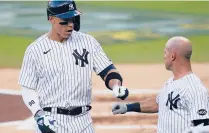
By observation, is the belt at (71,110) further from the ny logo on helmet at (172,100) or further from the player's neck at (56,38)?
the ny logo on helmet at (172,100)

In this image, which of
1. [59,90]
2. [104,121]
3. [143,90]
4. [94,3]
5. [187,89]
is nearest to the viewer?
A: [187,89]

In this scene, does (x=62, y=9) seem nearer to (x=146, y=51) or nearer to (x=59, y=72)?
(x=59, y=72)

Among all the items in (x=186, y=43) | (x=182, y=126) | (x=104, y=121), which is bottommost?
(x=104, y=121)

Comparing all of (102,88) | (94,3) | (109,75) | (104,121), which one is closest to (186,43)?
(109,75)

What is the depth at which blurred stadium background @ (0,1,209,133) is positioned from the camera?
10672 millimetres

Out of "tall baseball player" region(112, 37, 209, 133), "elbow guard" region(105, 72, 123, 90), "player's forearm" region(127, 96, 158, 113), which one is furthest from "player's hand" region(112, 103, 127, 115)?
"tall baseball player" region(112, 37, 209, 133)

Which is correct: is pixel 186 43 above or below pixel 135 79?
above

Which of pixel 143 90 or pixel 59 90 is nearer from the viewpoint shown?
pixel 59 90

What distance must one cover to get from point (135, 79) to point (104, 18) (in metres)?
1.05

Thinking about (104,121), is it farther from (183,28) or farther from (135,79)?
(183,28)

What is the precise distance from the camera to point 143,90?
1018 centimetres

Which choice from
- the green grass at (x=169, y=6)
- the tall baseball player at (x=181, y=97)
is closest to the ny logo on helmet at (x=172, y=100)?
the tall baseball player at (x=181, y=97)

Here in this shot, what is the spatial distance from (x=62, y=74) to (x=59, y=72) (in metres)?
0.02

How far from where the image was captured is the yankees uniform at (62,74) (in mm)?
5973
